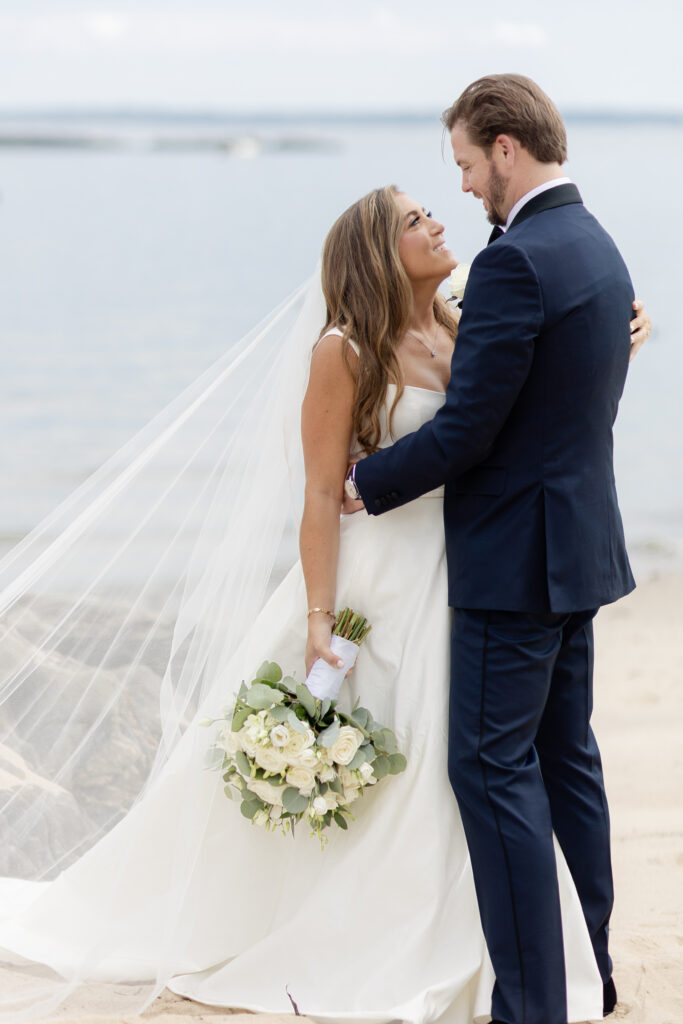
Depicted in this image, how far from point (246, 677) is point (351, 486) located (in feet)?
1.91

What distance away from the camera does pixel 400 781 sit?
8.83ft

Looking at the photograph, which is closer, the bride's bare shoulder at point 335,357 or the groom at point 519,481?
the groom at point 519,481

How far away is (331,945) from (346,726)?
58 cm

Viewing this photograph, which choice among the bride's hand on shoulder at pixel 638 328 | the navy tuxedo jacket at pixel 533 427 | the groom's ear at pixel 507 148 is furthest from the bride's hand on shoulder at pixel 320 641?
the groom's ear at pixel 507 148

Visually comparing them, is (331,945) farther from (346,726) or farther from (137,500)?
(137,500)

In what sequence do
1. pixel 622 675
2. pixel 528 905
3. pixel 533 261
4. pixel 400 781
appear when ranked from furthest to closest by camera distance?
pixel 622 675 → pixel 400 781 → pixel 528 905 → pixel 533 261

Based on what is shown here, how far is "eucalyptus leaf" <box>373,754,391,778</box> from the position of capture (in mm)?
2618

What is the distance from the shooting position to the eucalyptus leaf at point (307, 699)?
2.61 meters

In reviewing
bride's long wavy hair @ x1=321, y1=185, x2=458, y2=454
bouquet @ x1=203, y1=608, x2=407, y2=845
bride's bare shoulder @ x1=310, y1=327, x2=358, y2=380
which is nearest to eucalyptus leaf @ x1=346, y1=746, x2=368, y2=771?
bouquet @ x1=203, y1=608, x2=407, y2=845

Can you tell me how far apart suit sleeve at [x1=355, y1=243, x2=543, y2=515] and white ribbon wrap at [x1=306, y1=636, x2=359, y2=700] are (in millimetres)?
462

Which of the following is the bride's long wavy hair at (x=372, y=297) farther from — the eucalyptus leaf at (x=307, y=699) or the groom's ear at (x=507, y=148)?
the eucalyptus leaf at (x=307, y=699)

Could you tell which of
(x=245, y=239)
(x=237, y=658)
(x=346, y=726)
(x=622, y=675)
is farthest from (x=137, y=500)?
(x=245, y=239)

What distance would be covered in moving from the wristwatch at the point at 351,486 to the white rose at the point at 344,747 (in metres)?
0.53

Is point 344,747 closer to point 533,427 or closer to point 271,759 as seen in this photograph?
point 271,759
